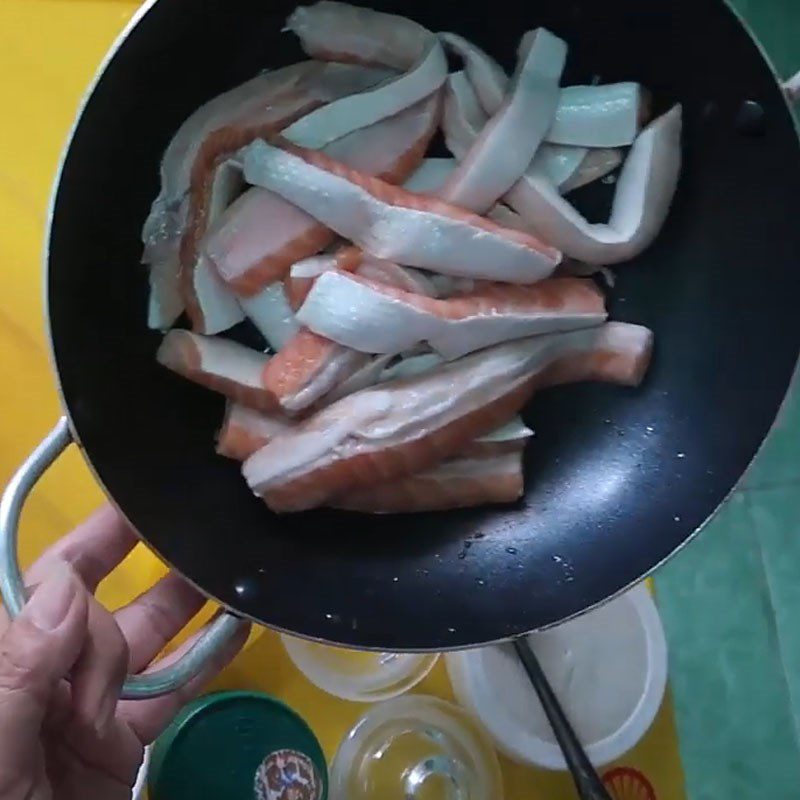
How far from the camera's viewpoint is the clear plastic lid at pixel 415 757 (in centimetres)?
91

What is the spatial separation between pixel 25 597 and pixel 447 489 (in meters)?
0.32

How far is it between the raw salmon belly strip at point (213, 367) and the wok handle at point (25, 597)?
0.11 m

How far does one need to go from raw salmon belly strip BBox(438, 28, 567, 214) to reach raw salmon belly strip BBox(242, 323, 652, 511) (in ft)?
0.40

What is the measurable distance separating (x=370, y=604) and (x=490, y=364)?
20 centimetres

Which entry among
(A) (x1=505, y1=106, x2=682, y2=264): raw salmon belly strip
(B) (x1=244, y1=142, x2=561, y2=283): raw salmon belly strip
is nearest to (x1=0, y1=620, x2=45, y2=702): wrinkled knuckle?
(B) (x1=244, y1=142, x2=561, y2=283): raw salmon belly strip

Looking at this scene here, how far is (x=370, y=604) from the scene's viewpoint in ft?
2.56

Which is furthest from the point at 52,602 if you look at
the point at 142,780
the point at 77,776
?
the point at 142,780

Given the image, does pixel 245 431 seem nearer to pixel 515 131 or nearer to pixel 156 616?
pixel 156 616

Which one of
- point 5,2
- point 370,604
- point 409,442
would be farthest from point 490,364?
point 5,2

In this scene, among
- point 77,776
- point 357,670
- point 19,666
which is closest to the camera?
point 19,666

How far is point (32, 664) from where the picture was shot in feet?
1.91

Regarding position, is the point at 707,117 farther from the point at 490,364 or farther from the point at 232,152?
the point at 232,152

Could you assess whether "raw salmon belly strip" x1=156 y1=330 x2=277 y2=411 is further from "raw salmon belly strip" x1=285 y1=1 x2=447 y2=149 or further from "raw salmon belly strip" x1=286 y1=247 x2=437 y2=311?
"raw salmon belly strip" x1=285 y1=1 x2=447 y2=149

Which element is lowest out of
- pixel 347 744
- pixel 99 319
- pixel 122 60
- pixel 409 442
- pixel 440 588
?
pixel 347 744
